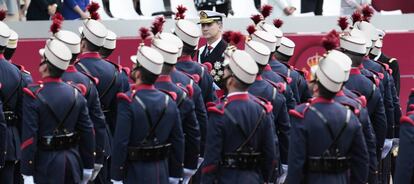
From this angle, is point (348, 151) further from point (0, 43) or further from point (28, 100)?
point (0, 43)

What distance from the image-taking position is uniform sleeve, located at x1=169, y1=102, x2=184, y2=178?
34.2 ft

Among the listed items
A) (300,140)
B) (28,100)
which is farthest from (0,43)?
(300,140)

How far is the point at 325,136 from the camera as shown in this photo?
385 inches

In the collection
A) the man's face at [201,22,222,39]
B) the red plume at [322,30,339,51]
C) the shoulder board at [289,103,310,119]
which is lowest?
the man's face at [201,22,222,39]

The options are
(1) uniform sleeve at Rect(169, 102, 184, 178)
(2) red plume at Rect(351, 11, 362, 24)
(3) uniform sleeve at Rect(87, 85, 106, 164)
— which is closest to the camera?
(1) uniform sleeve at Rect(169, 102, 184, 178)

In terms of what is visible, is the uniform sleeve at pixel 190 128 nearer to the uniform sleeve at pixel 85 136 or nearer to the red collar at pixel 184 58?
the uniform sleeve at pixel 85 136

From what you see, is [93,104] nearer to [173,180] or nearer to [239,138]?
[173,180]

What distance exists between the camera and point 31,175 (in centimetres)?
1041

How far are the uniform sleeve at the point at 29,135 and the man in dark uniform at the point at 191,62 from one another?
7.86ft

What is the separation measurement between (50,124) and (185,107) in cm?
116

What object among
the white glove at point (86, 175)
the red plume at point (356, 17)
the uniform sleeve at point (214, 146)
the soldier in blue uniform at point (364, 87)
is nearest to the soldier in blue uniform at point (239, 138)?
the uniform sleeve at point (214, 146)

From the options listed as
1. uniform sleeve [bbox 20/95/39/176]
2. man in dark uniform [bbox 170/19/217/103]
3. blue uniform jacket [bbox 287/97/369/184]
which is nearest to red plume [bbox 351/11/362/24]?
man in dark uniform [bbox 170/19/217/103]

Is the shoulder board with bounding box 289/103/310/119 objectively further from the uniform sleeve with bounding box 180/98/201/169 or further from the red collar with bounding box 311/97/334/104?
the uniform sleeve with bounding box 180/98/201/169

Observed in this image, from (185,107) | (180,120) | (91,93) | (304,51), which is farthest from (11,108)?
(304,51)
